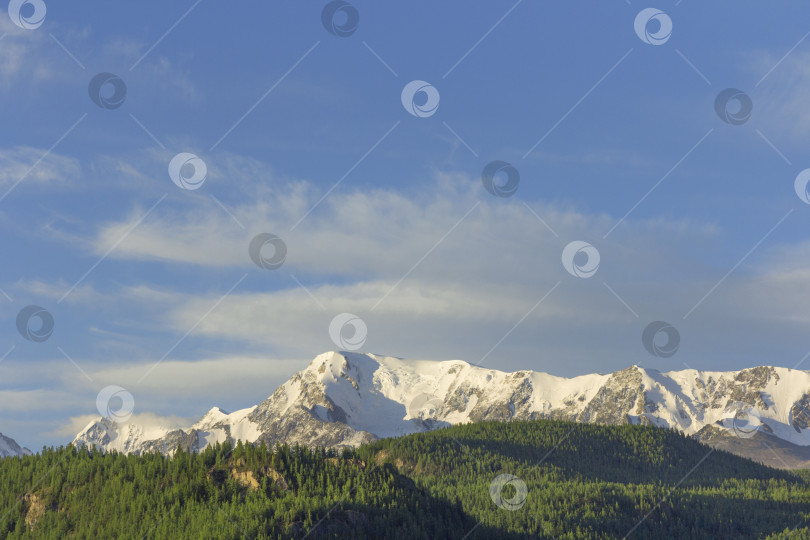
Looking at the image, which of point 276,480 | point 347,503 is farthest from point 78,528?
point 347,503

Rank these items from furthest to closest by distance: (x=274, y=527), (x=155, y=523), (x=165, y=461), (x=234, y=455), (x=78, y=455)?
(x=78, y=455) < (x=165, y=461) < (x=234, y=455) < (x=155, y=523) < (x=274, y=527)

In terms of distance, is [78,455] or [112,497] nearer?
[112,497]

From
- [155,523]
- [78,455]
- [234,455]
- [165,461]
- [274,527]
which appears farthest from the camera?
[78,455]

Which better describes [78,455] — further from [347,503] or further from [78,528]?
[347,503]

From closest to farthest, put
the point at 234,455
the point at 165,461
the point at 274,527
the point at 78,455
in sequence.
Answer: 1. the point at 274,527
2. the point at 234,455
3. the point at 165,461
4. the point at 78,455

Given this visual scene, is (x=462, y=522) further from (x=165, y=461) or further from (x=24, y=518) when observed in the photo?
(x=24, y=518)

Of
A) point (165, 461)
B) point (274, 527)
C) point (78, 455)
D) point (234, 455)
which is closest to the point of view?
point (274, 527)

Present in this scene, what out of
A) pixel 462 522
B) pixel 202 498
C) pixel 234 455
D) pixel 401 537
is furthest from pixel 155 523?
pixel 462 522

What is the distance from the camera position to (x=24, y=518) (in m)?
134

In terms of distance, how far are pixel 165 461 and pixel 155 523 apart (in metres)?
20.5

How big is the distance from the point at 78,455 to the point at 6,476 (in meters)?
12.7

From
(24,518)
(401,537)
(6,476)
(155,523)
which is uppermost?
(6,476)

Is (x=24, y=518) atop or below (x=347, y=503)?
atop

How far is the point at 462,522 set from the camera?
14475 cm
